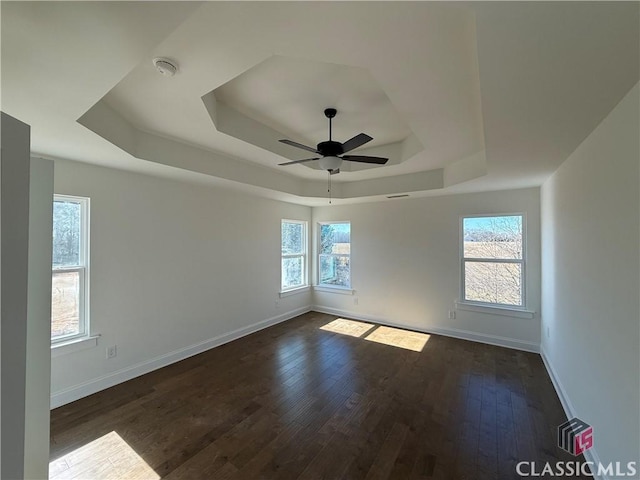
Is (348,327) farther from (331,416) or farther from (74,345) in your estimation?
(74,345)

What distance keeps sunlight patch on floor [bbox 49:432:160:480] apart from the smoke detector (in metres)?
2.62

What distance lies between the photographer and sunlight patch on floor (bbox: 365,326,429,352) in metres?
4.03

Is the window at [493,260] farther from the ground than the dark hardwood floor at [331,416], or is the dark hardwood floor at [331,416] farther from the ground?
the window at [493,260]

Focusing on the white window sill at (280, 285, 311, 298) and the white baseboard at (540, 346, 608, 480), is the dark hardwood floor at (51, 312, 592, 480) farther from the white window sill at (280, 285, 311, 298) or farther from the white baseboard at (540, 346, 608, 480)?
the white window sill at (280, 285, 311, 298)

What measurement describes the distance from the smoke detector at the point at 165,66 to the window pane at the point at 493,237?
4.25 metres

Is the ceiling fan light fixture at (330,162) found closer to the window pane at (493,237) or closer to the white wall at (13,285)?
the white wall at (13,285)

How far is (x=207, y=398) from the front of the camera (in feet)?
8.85

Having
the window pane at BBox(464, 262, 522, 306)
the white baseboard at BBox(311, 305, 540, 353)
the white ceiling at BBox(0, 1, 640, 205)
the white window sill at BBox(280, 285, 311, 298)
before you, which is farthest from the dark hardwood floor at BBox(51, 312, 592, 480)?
the white ceiling at BBox(0, 1, 640, 205)

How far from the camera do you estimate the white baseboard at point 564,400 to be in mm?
1793

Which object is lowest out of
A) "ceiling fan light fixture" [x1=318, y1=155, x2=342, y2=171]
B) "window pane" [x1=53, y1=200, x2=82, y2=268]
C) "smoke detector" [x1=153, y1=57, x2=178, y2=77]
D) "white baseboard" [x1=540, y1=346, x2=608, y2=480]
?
"white baseboard" [x1=540, y1=346, x2=608, y2=480]

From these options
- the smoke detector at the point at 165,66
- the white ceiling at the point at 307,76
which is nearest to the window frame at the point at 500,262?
the white ceiling at the point at 307,76

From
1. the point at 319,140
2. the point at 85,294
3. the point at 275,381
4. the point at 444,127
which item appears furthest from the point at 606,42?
the point at 85,294

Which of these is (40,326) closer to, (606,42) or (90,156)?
(90,156)

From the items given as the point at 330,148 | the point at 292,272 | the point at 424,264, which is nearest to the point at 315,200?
the point at 292,272
